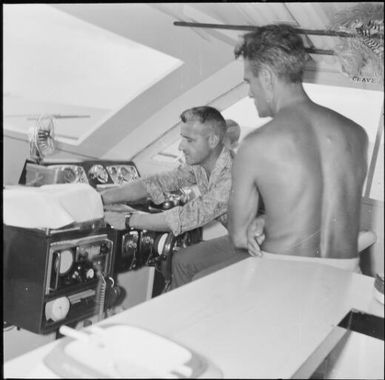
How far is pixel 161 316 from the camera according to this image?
0.98 m

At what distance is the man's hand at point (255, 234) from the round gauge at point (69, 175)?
2.66 ft

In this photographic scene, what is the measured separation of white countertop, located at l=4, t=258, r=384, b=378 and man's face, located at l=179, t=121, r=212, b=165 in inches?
27.5

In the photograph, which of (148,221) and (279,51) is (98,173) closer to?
(148,221)

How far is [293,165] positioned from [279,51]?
38 cm

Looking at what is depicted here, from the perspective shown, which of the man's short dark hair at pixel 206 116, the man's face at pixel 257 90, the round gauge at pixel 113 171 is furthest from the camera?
the round gauge at pixel 113 171

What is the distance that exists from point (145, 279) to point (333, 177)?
1.16 m

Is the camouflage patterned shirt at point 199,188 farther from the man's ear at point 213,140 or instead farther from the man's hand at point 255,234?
the man's hand at point 255,234

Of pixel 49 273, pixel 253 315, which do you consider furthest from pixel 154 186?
pixel 253 315

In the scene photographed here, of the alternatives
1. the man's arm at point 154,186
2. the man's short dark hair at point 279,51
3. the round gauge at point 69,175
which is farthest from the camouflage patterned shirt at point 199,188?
the man's short dark hair at point 279,51

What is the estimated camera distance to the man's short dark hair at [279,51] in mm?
1521

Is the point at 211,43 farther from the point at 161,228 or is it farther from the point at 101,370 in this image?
the point at 101,370

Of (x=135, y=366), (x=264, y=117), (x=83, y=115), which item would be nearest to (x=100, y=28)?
(x=83, y=115)

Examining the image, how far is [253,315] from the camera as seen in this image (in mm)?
1031

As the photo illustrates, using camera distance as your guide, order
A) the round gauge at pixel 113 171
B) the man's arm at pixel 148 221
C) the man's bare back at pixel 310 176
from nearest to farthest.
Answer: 1. the man's bare back at pixel 310 176
2. the man's arm at pixel 148 221
3. the round gauge at pixel 113 171
